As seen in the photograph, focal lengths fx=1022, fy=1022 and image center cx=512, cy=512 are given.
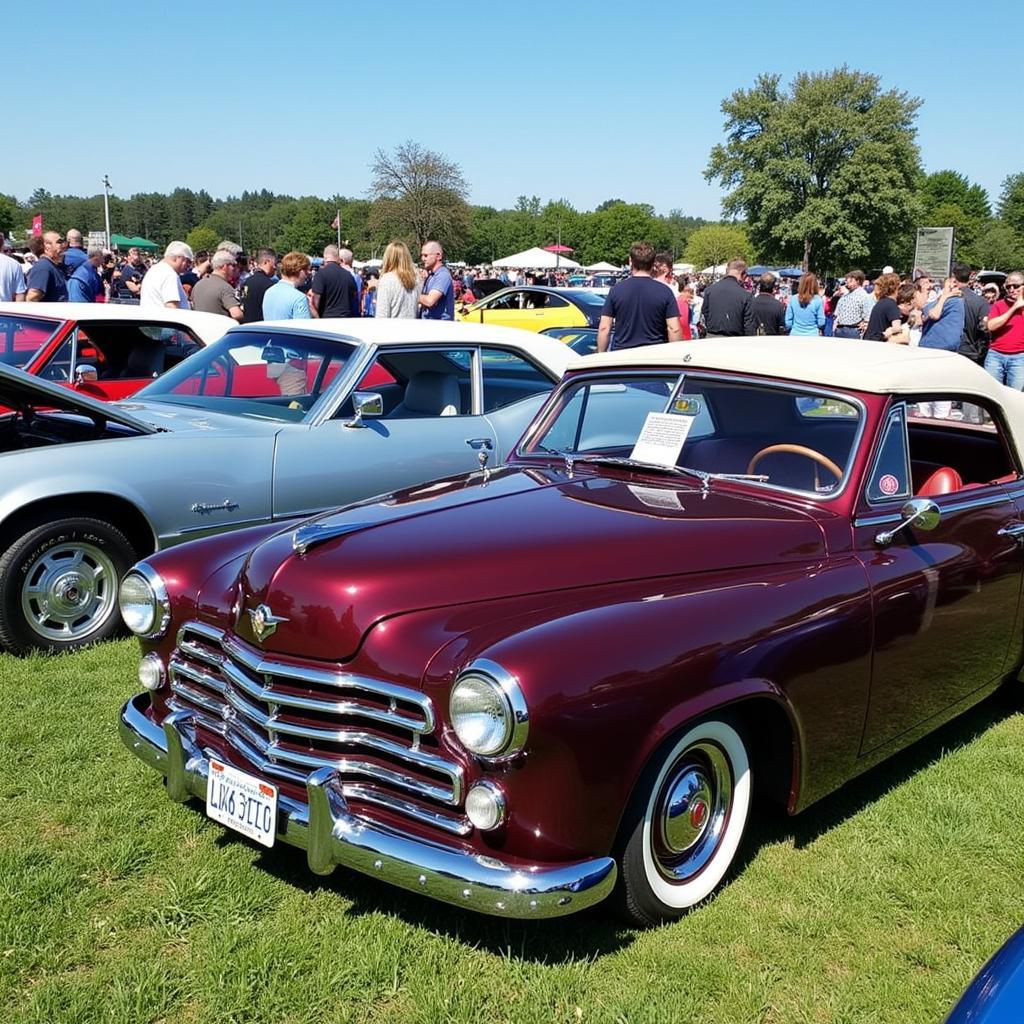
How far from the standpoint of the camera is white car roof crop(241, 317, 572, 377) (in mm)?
5848

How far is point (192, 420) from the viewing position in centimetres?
559

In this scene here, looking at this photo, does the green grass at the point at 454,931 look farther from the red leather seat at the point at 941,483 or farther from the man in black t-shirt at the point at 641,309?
the man in black t-shirt at the point at 641,309

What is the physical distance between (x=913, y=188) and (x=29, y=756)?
70.0 metres

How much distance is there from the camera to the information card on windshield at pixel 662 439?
375cm

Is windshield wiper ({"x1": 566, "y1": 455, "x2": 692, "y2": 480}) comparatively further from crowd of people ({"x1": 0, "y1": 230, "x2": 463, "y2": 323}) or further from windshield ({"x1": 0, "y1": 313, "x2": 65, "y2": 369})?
crowd of people ({"x1": 0, "y1": 230, "x2": 463, "y2": 323})

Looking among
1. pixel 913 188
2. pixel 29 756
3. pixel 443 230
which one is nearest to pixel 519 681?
pixel 29 756

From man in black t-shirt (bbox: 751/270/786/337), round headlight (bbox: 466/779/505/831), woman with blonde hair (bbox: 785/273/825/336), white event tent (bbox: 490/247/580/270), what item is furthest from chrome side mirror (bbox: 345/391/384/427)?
white event tent (bbox: 490/247/580/270)

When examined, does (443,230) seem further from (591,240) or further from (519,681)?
(591,240)

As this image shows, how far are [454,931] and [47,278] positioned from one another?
9.23 metres

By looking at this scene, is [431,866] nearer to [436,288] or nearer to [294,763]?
[294,763]

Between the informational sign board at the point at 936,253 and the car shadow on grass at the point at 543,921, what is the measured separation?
1979 centimetres

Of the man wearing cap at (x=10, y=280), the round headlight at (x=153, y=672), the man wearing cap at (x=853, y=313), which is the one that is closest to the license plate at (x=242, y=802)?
the round headlight at (x=153, y=672)

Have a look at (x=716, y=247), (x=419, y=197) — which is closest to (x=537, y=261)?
(x=419, y=197)

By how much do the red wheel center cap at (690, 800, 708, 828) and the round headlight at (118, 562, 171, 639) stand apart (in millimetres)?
1762
